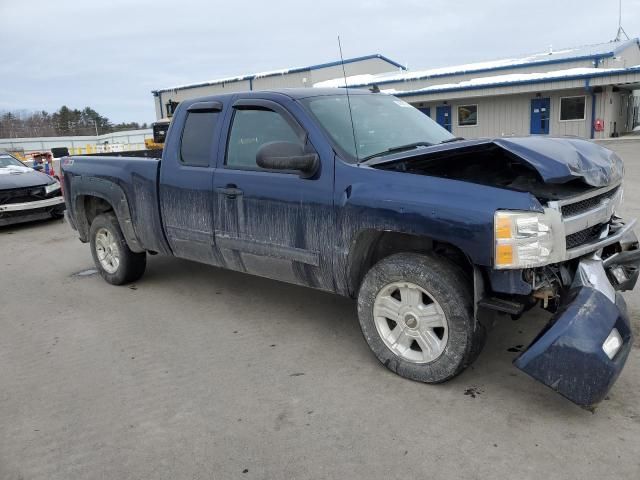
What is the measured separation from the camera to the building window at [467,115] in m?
29.6

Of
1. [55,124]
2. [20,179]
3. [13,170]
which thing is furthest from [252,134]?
[55,124]

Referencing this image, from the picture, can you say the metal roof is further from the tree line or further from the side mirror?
the tree line

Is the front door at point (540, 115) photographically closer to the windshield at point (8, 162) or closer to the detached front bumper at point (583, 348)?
the windshield at point (8, 162)

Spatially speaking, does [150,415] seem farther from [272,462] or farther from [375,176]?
[375,176]

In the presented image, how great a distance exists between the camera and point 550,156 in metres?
3.02

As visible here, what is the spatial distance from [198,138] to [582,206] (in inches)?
121

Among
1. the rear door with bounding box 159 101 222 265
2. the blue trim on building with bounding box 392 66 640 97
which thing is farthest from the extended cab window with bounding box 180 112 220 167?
the blue trim on building with bounding box 392 66 640 97

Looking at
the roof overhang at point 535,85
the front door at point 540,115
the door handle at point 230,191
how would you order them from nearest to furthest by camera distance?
the door handle at point 230,191 < the roof overhang at point 535,85 < the front door at point 540,115

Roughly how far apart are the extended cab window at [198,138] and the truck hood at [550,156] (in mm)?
1643

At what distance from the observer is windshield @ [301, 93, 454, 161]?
3.89 meters

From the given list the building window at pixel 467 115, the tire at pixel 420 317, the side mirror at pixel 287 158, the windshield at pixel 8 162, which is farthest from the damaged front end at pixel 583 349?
the building window at pixel 467 115

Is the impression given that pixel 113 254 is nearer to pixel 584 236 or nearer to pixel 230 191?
pixel 230 191

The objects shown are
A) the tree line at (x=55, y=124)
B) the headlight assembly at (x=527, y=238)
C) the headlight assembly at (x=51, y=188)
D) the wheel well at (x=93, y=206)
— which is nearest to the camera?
the headlight assembly at (x=527, y=238)

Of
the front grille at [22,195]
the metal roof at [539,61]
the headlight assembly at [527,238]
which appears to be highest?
the metal roof at [539,61]
